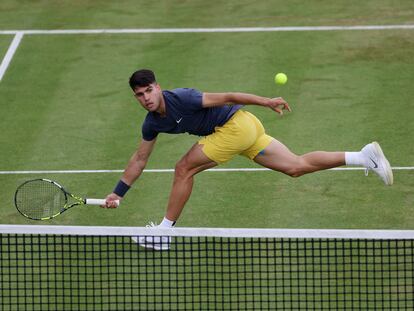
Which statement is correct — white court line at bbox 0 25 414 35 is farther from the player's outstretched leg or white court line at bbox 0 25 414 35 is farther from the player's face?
the player's face

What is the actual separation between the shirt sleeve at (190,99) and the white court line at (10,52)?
273 inches

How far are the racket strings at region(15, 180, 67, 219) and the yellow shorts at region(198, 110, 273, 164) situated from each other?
1.60m

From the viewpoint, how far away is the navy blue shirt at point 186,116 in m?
13.2

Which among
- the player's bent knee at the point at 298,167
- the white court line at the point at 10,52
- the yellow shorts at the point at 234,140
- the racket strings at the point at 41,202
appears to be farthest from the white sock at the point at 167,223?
the white court line at the point at 10,52

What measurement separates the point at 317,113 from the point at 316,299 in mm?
5872

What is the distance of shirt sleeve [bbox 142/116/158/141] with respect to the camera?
13430 millimetres

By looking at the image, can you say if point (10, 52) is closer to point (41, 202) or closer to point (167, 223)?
point (41, 202)

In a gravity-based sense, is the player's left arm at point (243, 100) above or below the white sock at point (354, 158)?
above

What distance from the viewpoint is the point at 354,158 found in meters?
13.8

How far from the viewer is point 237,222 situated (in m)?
14.4

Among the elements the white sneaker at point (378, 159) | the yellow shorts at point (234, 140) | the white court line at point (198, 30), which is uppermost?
the yellow shorts at point (234, 140)

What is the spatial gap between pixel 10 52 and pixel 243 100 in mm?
8419

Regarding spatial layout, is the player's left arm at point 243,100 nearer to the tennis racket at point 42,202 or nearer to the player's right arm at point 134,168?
the player's right arm at point 134,168

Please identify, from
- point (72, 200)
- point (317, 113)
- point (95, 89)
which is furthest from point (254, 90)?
point (72, 200)
